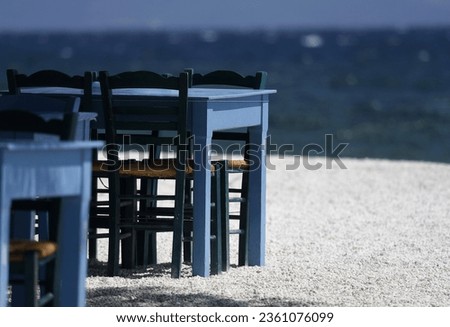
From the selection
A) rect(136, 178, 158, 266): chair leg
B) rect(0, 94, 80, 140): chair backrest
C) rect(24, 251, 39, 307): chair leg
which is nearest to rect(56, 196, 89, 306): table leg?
rect(24, 251, 39, 307): chair leg

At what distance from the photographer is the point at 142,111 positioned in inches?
218

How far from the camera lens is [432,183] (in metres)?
10.1

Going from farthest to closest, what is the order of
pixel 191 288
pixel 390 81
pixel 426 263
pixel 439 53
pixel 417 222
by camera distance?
pixel 439 53 < pixel 390 81 < pixel 417 222 < pixel 426 263 < pixel 191 288

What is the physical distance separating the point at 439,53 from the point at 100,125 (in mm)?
46587

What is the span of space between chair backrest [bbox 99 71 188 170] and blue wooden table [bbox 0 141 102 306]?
1.62 metres

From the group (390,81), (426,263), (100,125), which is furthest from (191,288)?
(390,81)

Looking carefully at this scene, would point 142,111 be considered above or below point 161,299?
above

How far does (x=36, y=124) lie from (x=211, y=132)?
1662 mm

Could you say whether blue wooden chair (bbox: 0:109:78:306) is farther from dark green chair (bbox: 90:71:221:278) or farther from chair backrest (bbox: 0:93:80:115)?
dark green chair (bbox: 90:71:221:278)

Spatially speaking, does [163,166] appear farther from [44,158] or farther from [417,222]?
[417,222]

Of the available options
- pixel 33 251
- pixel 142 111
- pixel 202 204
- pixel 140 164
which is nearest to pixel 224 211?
pixel 202 204

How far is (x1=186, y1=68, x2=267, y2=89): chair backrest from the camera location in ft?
20.1

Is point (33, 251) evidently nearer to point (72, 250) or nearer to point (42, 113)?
point (72, 250)

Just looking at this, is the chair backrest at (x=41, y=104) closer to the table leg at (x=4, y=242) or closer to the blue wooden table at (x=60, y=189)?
the blue wooden table at (x=60, y=189)
